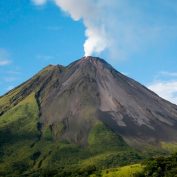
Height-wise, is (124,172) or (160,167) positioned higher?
(124,172)

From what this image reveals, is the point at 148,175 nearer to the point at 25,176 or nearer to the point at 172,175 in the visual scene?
the point at 172,175

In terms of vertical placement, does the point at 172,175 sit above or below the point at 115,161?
below

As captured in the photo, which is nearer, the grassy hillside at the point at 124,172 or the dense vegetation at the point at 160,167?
the dense vegetation at the point at 160,167

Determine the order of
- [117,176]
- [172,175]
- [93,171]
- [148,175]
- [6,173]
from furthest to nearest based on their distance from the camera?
1. [6,173]
2. [93,171]
3. [117,176]
4. [148,175]
5. [172,175]

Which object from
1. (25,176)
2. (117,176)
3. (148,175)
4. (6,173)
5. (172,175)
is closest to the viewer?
(172,175)

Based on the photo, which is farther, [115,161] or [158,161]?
[115,161]

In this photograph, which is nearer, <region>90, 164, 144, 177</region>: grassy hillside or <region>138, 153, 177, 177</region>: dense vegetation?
<region>138, 153, 177, 177</region>: dense vegetation

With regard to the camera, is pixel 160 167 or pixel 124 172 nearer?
pixel 160 167

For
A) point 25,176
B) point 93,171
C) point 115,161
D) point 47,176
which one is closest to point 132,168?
point 93,171

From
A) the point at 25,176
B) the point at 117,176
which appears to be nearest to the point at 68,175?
the point at 117,176
